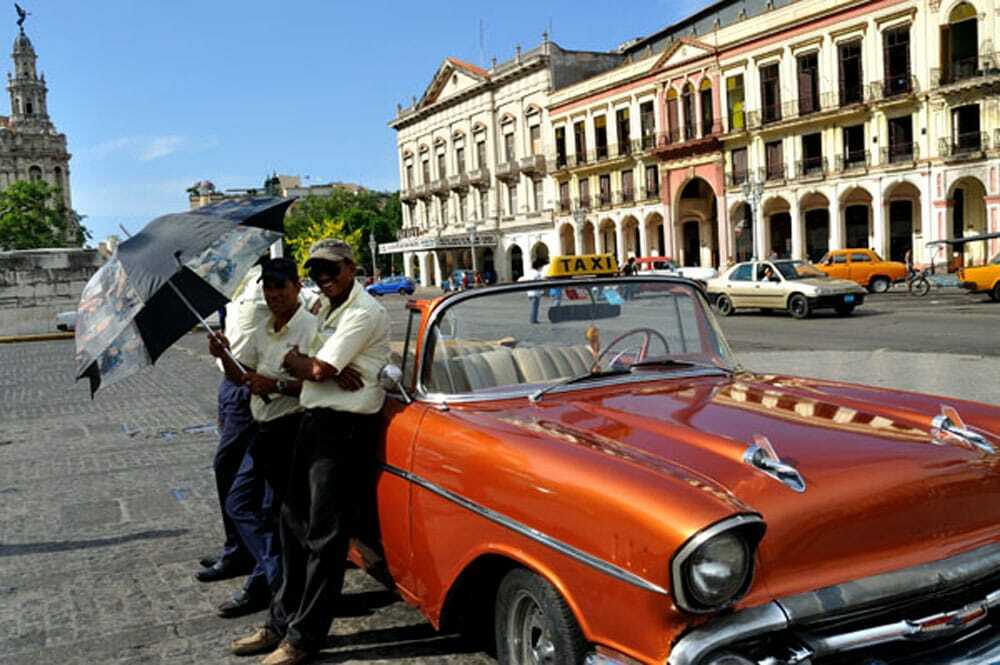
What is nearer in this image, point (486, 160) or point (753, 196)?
point (753, 196)

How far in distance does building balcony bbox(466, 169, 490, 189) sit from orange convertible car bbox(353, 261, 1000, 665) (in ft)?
203

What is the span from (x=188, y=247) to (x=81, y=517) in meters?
3.20

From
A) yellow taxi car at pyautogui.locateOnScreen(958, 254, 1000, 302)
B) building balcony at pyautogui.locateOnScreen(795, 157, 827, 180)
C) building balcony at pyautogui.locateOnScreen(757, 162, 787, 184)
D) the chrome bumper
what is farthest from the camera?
building balcony at pyautogui.locateOnScreen(757, 162, 787, 184)

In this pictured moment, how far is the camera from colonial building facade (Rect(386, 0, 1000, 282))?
3603cm

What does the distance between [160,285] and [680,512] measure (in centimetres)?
257

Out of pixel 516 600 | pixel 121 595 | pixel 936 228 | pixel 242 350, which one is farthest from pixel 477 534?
pixel 936 228

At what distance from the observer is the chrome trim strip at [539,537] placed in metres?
2.39

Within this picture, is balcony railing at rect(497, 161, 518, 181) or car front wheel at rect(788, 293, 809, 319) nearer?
car front wheel at rect(788, 293, 809, 319)

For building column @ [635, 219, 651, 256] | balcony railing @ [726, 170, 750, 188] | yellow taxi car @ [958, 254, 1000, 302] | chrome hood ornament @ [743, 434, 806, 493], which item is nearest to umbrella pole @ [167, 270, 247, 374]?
chrome hood ornament @ [743, 434, 806, 493]

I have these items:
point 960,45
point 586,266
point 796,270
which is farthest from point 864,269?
point 586,266

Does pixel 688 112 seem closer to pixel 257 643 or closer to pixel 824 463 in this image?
pixel 257 643

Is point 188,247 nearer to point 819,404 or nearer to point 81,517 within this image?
point 819,404

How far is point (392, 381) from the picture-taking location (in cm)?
375

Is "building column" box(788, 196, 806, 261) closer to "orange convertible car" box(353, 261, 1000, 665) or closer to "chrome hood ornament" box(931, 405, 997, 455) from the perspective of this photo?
"orange convertible car" box(353, 261, 1000, 665)
